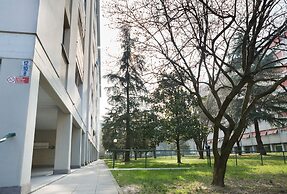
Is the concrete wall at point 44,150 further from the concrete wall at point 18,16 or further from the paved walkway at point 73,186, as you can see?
the concrete wall at point 18,16

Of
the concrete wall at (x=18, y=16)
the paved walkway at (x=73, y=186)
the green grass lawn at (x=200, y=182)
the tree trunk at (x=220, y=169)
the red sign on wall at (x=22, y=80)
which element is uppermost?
the concrete wall at (x=18, y=16)

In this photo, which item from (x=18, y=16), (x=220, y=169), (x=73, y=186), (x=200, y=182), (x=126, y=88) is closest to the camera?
(x=18, y=16)

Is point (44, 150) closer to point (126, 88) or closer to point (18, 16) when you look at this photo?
point (126, 88)

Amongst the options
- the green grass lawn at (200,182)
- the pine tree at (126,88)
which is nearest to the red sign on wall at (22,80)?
the green grass lawn at (200,182)

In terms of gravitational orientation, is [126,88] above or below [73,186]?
above

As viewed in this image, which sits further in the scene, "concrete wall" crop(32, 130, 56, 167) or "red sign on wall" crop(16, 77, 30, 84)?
"concrete wall" crop(32, 130, 56, 167)

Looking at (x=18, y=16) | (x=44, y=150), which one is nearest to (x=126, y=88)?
(x=44, y=150)

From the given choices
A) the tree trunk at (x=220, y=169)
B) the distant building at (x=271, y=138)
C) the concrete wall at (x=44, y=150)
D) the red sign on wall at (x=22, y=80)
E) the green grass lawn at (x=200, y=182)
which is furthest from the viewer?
the distant building at (x=271, y=138)

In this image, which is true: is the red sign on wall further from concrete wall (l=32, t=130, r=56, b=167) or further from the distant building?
the distant building

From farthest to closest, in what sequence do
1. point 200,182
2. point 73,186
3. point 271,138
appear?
point 271,138 → point 200,182 → point 73,186

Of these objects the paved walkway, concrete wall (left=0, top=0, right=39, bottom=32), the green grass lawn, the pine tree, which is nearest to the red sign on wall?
concrete wall (left=0, top=0, right=39, bottom=32)

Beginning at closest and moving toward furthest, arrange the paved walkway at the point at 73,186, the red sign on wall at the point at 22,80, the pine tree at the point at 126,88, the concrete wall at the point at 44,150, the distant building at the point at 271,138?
the red sign on wall at the point at 22,80, the paved walkway at the point at 73,186, the concrete wall at the point at 44,150, the pine tree at the point at 126,88, the distant building at the point at 271,138

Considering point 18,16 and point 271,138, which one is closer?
point 18,16

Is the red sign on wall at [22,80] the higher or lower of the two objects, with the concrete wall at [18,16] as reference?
lower
